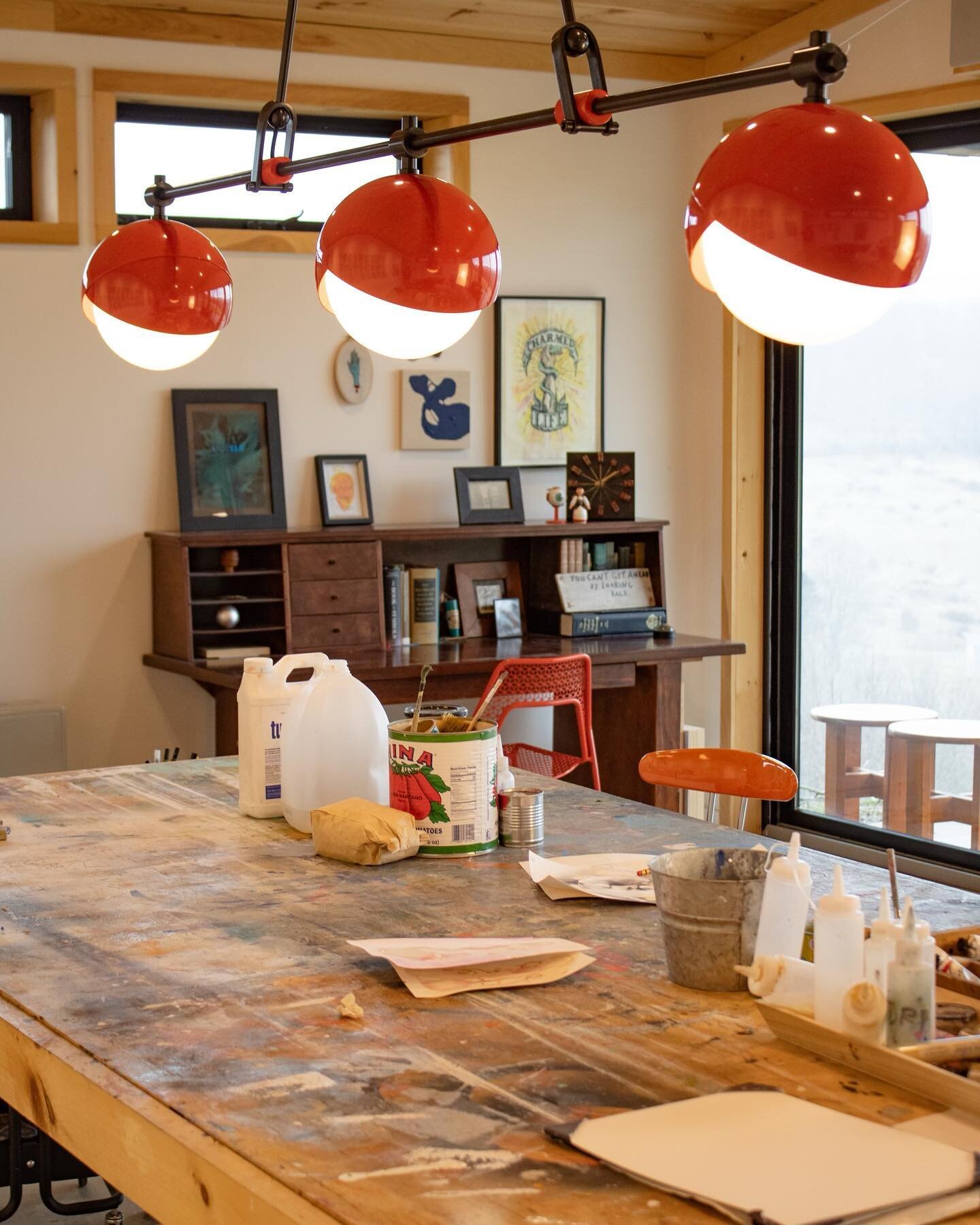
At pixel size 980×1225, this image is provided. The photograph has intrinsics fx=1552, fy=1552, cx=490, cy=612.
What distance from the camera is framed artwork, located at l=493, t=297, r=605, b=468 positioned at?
5.21m

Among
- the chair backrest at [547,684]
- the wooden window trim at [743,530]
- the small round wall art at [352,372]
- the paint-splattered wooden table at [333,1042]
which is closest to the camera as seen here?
the paint-splattered wooden table at [333,1042]

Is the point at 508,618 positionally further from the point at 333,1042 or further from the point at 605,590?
the point at 333,1042

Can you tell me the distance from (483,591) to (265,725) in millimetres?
2612

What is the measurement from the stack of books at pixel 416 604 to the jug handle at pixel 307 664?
2.19 m

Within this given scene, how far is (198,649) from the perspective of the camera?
15.0 ft

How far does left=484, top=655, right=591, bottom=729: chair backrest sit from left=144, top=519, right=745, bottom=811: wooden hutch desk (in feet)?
0.67

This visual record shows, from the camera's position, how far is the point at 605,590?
5082 millimetres

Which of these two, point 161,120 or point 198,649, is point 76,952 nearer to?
point 198,649

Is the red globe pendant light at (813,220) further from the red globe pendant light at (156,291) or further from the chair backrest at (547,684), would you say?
the chair backrest at (547,684)

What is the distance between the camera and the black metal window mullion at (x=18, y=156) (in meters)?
4.64

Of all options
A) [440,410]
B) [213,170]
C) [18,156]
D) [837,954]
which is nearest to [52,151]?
[18,156]

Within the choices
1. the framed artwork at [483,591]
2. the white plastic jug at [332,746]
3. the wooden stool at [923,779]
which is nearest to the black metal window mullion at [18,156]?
the framed artwork at [483,591]

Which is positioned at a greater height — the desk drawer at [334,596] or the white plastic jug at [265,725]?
the desk drawer at [334,596]

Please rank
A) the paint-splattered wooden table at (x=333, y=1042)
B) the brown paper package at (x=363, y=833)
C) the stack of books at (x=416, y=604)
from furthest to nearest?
the stack of books at (x=416, y=604) < the brown paper package at (x=363, y=833) < the paint-splattered wooden table at (x=333, y=1042)
